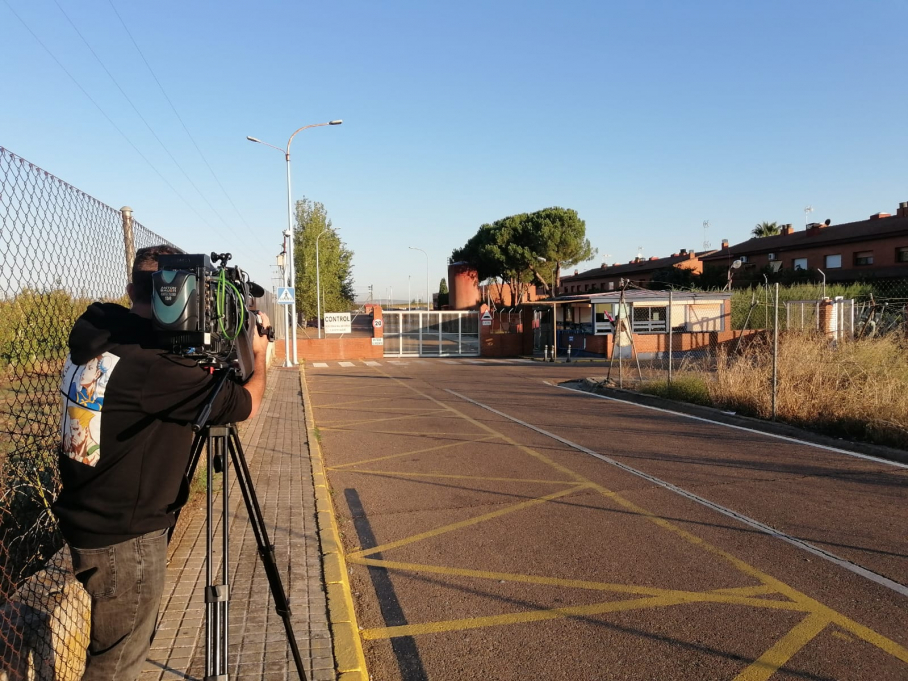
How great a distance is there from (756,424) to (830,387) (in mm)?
1311

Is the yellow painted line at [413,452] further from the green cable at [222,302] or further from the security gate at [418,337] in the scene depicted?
the security gate at [418,337]

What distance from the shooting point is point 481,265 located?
57750 mm

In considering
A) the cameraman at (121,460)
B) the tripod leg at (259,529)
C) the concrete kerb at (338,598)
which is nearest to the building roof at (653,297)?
the concrete kerb at (338,598)

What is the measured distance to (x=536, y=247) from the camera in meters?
51.8

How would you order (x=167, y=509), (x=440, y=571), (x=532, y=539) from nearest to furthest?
(x=167, y=509) < (x=440, y=571) < (x=532, y=539)

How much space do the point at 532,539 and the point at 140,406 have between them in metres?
3.89

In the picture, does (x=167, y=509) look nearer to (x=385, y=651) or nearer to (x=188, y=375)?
(x=188, y=375)

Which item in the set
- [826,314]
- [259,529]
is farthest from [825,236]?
[259,529]

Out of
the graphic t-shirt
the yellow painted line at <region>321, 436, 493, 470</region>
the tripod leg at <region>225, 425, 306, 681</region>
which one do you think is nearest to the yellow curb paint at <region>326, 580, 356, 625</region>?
the tripod leg at <region>225, 425, 306, 681</region>

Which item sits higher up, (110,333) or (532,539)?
(110,333)

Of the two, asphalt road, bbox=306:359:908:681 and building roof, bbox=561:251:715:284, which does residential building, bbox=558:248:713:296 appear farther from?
asphalt road, bbox=306:359:908:681

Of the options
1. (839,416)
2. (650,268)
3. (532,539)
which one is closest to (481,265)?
(650,268)

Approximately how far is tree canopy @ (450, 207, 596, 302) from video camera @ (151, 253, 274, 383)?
4751cm

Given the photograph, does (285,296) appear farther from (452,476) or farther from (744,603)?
(744,603)
